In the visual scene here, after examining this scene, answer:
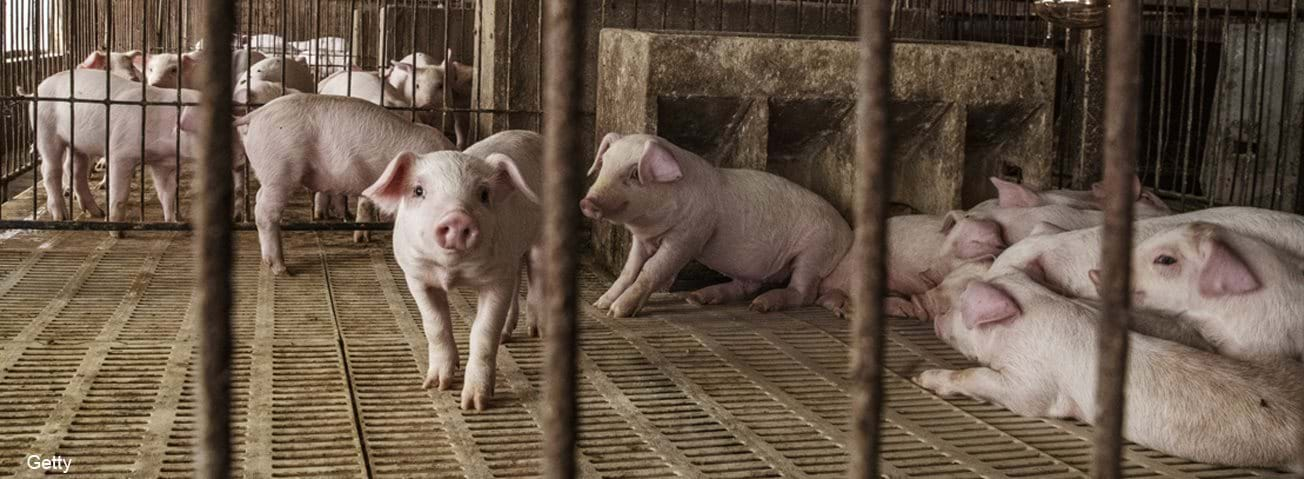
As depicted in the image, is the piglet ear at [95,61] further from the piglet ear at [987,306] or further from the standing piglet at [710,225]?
the piglet ear at [987,306]

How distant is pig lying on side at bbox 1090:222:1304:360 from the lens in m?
3.99

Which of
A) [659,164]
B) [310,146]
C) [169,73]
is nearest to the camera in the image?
[659,164]

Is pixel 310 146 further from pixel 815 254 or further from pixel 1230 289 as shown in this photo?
pixel 1230 289

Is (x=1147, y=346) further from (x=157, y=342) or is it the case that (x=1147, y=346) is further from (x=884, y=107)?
(x=157, y=342)

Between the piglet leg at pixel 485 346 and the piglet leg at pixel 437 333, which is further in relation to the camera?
the piglet leg at pixel 437 333

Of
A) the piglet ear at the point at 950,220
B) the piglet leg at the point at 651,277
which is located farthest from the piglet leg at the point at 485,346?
the piglet ear at the point at 950,220

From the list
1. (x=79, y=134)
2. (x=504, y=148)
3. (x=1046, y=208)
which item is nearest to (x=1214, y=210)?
(x=1046, y=208)

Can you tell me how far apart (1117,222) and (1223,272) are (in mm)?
3057

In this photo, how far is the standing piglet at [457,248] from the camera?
3705mm

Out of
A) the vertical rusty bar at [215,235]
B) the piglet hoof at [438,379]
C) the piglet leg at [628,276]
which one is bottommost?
the piglet hoof at [438,379]

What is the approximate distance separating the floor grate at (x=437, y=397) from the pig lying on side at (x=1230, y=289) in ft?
2.26

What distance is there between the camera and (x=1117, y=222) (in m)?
1.31

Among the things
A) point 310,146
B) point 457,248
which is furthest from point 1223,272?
point 310,146

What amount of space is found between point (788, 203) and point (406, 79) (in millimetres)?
4540
